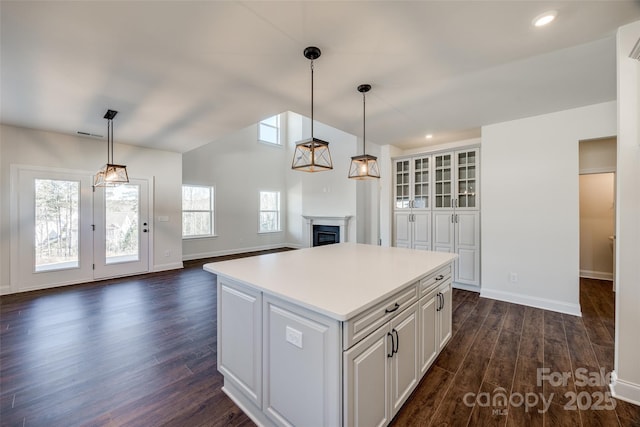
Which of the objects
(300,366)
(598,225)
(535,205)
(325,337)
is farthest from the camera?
Answer: (598,225)

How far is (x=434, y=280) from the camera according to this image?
2.08 meters

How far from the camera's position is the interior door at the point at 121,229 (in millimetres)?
4715

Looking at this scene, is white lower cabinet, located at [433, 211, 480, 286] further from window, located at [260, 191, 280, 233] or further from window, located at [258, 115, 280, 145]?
window, located at [258, 115, 280, 145]

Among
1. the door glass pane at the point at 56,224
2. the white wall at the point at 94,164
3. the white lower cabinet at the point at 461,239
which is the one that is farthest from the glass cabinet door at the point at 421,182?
the door glass pane at the point at 56,224

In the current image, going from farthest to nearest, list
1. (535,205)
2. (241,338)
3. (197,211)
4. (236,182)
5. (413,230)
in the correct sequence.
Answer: (236,182)
(197,211)
(413,230)
(535,205)
(241,338)

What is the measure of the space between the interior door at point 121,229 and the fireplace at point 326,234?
4137 millimetres

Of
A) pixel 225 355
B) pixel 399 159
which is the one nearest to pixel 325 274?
pixel 225 355

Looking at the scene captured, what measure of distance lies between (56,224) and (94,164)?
118 cm

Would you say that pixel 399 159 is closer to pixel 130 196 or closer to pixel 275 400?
pixel 275 400

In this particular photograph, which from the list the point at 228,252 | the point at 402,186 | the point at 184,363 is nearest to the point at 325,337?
the point at 184,363

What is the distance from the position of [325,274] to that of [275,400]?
78 cm

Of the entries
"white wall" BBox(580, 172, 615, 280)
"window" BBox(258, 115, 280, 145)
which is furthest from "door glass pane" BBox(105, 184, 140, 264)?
"white wall" BBox(580, 172, 615, 280)

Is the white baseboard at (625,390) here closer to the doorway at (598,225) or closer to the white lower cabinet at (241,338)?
the white lower cabinet at (241,338)

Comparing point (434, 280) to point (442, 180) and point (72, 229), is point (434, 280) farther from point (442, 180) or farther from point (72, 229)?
point (72, 229)
